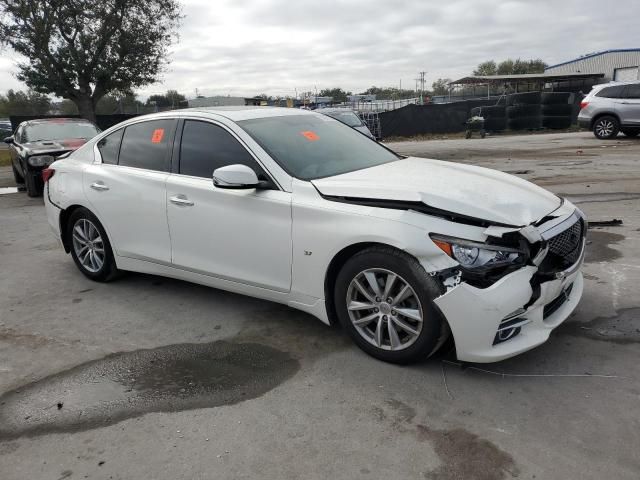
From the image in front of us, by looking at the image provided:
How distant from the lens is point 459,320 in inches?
122

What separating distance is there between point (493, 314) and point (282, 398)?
1296 mm

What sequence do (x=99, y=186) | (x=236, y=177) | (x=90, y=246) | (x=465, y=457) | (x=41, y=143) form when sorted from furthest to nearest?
(x=41, y=143) < (x=90, y=246) < (x=99, y=186) < (x=236, y=177) < (x=465, y=457)

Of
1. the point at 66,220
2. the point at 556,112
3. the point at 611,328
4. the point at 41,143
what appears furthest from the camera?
the point at 556,112

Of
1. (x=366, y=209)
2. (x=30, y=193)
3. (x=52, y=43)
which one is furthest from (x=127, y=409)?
(x=52, y=43)

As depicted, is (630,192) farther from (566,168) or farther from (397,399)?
(397,399)

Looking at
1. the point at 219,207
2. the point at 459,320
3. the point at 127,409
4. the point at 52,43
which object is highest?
the point at 52,43

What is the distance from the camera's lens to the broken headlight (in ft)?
10.1

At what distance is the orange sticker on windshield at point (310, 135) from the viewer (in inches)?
175

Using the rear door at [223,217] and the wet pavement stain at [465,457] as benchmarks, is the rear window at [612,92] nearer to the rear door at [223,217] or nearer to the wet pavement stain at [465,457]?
the rear door at [223,217]

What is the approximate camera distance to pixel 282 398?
324 centimetres

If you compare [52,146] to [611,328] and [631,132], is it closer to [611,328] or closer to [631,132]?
[611,328]

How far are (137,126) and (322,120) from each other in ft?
5.48

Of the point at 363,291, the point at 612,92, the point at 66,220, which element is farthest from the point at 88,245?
the point at 612,92

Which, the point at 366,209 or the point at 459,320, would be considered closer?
the point at 459,320
